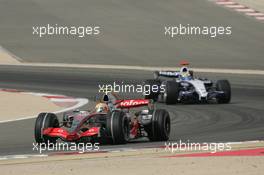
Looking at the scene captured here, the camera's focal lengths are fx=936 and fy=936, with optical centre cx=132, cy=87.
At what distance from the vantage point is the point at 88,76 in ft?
112

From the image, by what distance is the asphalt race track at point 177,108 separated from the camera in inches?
714

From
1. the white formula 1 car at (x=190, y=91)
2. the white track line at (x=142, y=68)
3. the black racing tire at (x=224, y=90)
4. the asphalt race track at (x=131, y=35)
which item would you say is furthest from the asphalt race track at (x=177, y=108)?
the asphalt race track at (x=131, y=35)

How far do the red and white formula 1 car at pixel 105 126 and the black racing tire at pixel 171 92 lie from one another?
703cm

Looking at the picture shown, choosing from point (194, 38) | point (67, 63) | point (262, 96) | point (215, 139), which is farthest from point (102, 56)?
point (215, 139)

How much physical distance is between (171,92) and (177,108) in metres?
1.02

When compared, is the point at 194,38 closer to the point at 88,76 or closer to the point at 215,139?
the point at 88,76

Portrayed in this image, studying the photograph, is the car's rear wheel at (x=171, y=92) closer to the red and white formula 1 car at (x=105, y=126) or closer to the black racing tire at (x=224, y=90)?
the black racing tire at (x=224, y=90)

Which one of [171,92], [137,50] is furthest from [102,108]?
[137,50]

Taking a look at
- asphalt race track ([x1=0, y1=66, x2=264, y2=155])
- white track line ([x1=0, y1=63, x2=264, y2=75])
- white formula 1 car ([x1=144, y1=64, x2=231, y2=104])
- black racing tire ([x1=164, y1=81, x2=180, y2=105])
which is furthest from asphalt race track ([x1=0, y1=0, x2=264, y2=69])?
black racing tire ([x1=164, y1=81, x2=180, y2=105])

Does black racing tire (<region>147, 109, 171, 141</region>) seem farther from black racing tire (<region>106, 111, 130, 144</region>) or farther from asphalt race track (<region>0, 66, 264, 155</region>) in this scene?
black racing tire (<region>106, 111, 130, 144</region>)

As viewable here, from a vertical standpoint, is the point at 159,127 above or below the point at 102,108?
below

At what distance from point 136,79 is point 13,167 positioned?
63.7 feet

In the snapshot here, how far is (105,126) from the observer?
664 inches

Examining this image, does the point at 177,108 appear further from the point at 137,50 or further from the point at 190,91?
the point at 137,50
